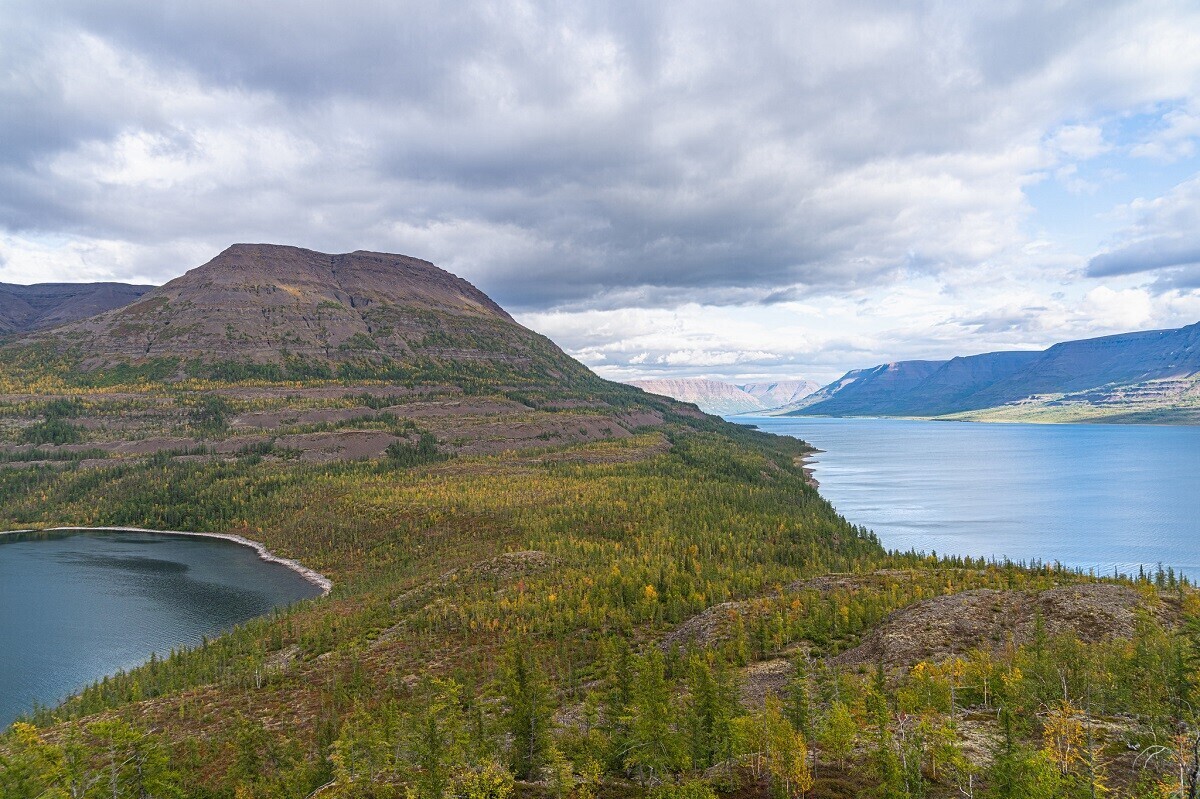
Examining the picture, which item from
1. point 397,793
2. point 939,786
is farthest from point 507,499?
point 939,786

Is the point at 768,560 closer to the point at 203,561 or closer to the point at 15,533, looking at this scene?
the point at 203,561

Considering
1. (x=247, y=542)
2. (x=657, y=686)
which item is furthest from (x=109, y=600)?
(x=657, y=686)

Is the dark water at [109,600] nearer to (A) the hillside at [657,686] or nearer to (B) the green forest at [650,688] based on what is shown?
(A) the hillside at [657,686]

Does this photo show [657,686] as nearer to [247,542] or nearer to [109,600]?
[109,600]

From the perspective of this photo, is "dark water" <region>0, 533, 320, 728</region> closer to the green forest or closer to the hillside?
the hillside

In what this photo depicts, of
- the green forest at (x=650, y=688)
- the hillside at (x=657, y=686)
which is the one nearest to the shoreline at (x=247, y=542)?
the green forest at (x=650, y=688)

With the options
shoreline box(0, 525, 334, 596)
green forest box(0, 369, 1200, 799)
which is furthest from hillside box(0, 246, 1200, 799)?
shoreline box(0, 525, 334, 596)
